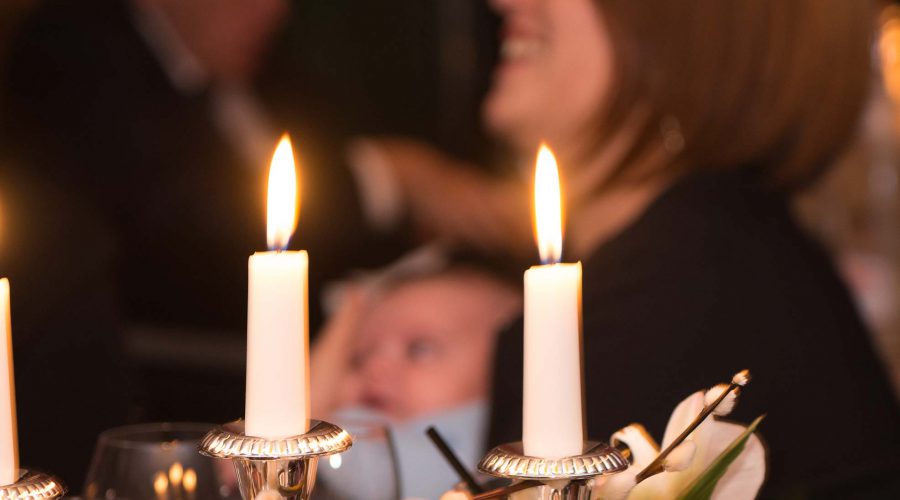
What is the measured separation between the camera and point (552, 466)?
1.80 ft

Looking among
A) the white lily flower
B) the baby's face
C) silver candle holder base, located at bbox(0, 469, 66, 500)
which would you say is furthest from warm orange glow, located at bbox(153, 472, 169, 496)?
the baby's face

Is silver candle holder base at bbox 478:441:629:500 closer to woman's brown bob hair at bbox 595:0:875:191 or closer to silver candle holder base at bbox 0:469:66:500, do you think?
silver candle holder base at bbox 0:469:66:500

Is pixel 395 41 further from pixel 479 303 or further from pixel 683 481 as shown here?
pixel 683 481

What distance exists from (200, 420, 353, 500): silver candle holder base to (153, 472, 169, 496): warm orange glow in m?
0.29

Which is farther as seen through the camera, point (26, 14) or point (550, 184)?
point (26, 14)

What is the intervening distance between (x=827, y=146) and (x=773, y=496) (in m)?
0.53

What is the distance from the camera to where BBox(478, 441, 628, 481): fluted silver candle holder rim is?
21.4 inches

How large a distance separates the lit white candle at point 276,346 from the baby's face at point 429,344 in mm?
1346

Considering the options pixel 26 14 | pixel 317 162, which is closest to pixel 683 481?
pixel 317 162

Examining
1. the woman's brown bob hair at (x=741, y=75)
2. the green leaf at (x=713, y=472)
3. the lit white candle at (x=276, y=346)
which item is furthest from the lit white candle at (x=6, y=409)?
the woman's brown bob hair at (x=741, y=75)

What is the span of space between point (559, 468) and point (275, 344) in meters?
0.15

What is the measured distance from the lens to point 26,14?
10.5 feet

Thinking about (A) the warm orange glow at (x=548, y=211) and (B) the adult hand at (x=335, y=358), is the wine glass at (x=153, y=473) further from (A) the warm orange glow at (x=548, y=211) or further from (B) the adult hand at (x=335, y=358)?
(B) the adult hand at (x=335, y=358)

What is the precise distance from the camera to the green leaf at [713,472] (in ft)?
2.00
